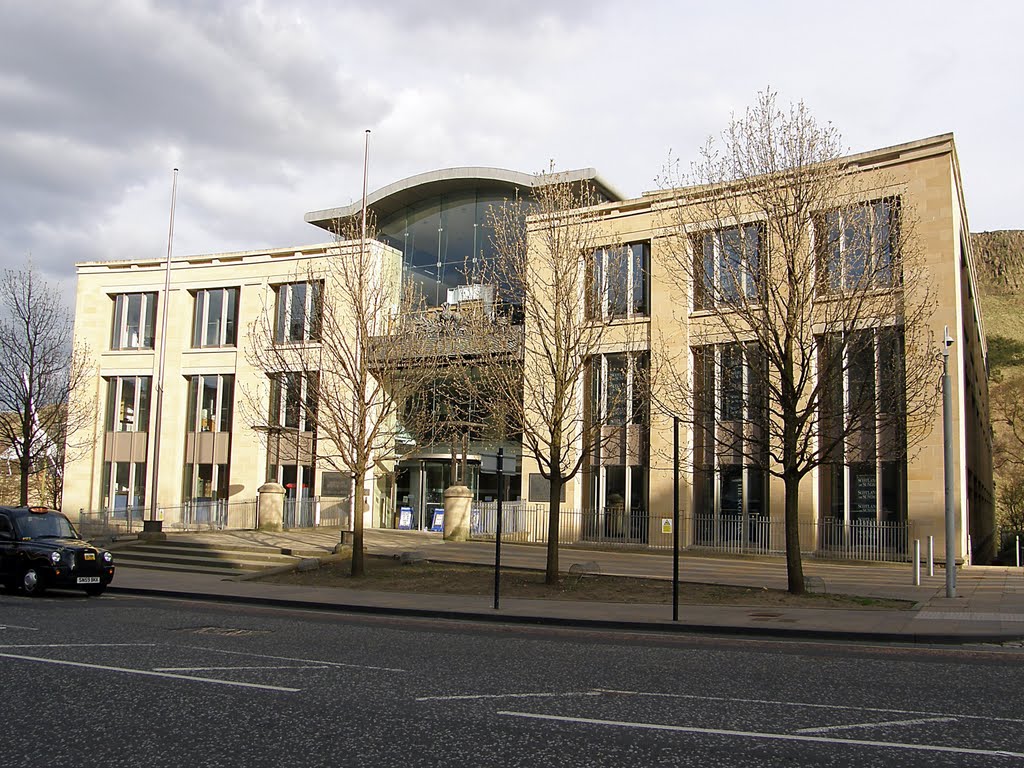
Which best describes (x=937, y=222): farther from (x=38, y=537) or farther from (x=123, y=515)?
(x=123, y=515)

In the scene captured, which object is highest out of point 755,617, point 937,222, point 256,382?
point 937,222

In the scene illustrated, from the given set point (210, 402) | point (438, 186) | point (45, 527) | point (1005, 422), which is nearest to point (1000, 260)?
point (1005, 422)

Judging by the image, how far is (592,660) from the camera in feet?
35.6

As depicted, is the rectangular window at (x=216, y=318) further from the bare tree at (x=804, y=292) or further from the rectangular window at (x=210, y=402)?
the bare tree at (x=804, y=292)

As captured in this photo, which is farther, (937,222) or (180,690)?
(937,222)

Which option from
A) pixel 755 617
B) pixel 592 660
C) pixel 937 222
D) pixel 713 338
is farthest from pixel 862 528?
pixel 592 660

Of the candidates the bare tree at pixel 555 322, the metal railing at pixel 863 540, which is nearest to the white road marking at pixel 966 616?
the bare tree at pixel 555 322

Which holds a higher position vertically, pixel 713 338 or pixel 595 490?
pixel 713 338

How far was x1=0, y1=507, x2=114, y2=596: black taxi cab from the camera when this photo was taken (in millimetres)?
18031

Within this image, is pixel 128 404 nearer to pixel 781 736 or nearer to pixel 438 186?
pixel 438 186

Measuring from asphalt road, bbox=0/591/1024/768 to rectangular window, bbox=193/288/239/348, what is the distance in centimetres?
3038

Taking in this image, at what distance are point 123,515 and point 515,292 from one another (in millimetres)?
27466

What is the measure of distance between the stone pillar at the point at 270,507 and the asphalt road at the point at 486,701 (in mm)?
19440

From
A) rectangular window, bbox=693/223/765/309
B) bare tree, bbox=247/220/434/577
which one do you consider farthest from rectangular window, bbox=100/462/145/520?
rectangular window, bbox=693/223/765/309
